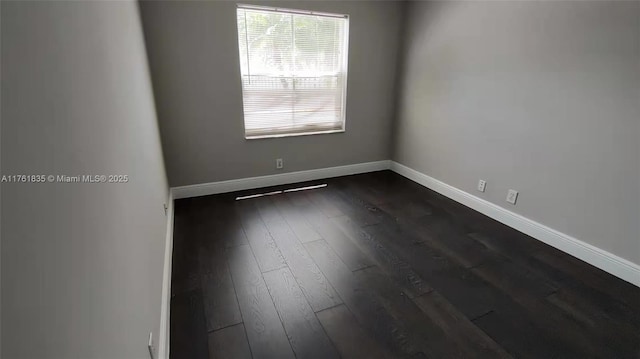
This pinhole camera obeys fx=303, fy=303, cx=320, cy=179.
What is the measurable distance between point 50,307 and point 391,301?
5.50 ft

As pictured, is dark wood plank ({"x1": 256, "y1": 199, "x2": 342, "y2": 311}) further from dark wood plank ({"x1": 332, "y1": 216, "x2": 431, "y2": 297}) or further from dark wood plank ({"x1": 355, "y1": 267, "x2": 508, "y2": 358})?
dark wood plank ({"x1": 332, "y1": 216, "x2": 431, "y2": 297})

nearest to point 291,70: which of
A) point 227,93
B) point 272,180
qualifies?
point 227,93

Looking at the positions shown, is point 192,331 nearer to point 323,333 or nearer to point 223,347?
point 223,347

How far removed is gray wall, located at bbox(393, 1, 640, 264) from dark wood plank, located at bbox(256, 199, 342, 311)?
1.91 m

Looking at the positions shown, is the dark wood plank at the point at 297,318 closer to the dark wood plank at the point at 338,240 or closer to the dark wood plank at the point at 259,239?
the dark wood plank at the point at 259,239

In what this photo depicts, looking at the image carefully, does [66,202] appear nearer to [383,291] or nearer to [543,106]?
[383,291]

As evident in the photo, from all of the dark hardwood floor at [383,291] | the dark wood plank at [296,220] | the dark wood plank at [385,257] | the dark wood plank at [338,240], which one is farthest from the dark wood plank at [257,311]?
the dark wood plank at [385,257]

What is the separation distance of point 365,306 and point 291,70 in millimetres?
2556

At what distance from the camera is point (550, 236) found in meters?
2.46

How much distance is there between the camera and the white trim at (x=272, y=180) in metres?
3.29

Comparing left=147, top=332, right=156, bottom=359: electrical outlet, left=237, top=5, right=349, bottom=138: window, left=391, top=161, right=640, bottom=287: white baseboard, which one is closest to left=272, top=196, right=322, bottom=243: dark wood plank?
left=237, top=5, right=349, bottom=138: window

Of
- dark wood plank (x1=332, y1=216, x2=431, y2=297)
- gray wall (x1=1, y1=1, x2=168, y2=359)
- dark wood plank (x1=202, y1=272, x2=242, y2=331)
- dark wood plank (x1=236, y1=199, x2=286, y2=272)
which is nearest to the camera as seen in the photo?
gray wall (x1=1, y1=1, x2=168, y2=359)

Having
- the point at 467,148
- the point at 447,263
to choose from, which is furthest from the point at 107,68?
the point at 467,148

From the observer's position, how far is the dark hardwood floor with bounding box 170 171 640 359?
155cm
